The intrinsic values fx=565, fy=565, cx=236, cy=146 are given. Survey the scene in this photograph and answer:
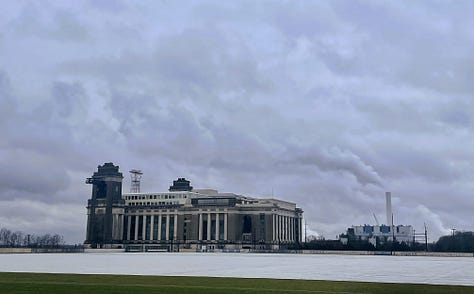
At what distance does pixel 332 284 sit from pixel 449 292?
23.8 feet

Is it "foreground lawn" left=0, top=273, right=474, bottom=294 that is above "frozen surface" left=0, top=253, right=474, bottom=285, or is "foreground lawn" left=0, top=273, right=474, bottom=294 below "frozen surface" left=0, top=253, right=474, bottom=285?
below

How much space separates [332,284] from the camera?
35188 millimetres

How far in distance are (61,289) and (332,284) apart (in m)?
16.1

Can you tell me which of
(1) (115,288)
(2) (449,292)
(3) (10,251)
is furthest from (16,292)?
(3) (10,251)

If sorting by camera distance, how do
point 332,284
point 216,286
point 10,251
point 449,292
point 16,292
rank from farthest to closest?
point 10,251, point 332,284, point 216,286, point 449,292, point 16,292

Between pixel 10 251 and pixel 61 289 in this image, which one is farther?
pixel 10 251

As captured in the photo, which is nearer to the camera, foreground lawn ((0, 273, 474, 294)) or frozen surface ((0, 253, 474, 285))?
foreground lawn ((0, 273, 474, 294))

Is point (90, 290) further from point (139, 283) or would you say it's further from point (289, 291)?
point (289, 291)

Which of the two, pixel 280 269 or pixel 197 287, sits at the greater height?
pixel 280 269

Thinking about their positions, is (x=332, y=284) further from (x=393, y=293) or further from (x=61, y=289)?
(x=61, y=289)

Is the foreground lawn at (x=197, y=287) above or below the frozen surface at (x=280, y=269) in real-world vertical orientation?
below

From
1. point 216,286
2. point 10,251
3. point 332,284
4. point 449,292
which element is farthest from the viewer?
point 10,251

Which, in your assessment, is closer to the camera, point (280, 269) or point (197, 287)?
point (197, 287)

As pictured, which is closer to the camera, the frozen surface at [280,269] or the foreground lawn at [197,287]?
the foreground lawn at [197,287]
